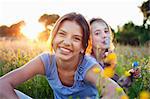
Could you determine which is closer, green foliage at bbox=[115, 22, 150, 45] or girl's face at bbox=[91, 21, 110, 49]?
girl's face at bbox=[91, 21, 110, 49]

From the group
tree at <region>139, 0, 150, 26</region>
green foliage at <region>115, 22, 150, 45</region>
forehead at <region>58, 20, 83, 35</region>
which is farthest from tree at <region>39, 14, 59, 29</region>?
forehead at <region>58, 20, 83, 35</region>

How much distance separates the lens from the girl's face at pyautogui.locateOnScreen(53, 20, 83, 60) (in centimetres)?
299

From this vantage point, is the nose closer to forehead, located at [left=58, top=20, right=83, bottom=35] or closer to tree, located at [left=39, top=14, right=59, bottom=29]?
forehead, located at [left=58, top=20, right=83, bottom=35]

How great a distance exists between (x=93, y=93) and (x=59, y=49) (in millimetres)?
475

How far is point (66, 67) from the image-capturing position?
3168 millimetres

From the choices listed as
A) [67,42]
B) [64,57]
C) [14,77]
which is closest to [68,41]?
[67,42]

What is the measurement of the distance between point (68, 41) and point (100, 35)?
3.85 ft

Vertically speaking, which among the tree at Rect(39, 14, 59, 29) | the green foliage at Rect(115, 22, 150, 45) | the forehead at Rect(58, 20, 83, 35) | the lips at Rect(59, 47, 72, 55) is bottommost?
the green foliage at Rect(115, 22, 150, 45)

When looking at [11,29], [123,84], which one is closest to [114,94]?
[123,84]

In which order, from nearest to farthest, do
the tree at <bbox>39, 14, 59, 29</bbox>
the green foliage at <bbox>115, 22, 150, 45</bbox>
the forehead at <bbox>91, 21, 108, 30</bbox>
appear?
the forehead at <bbox>91, 21, 108, 30</bbox> → the green foliage at <bbox>115, 22, 150, 45</bbox> → the tree at <bbox>39, 14, 59, 29</bbox>

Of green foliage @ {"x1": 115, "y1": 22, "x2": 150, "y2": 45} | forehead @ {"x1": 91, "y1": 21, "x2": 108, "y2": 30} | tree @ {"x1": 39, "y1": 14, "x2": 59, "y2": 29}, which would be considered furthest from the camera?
tree @ {"x1": 39, "y1": 14, "x2": 59, "y2": 29}

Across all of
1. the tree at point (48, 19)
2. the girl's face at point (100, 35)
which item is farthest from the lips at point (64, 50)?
the tree at point (48, 19)

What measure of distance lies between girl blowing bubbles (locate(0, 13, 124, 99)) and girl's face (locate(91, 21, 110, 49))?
0.83 metres

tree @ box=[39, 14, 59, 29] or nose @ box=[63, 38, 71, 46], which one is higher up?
nose @ box=[63, 38, 71, 46]
